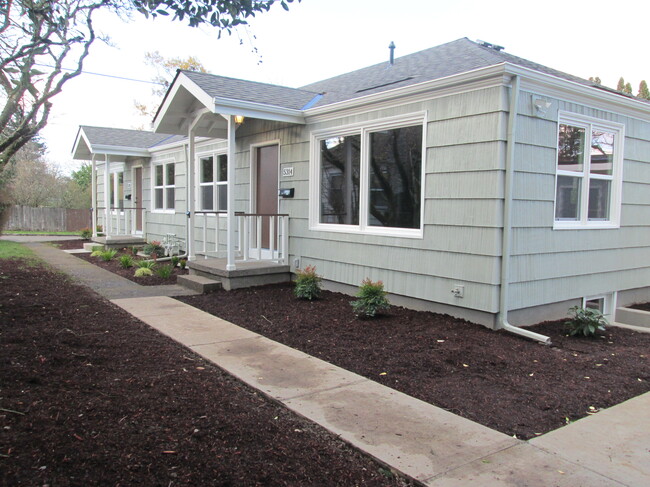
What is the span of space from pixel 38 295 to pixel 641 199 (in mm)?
8842

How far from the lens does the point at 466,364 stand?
13.9ft

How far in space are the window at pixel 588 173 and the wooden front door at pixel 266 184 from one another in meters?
4.68

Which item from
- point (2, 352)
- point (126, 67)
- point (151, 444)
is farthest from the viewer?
point (126, 67)

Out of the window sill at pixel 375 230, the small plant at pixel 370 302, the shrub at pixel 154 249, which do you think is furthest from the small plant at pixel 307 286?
the shrub at pixel 154 249

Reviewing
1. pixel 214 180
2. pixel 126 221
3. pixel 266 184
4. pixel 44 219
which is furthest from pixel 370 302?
pixel 44 219

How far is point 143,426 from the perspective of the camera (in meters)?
2.83

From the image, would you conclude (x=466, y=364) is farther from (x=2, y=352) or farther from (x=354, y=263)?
(x=2, y=352)

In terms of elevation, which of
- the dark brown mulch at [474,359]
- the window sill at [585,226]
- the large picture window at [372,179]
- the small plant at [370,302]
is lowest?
the dark brown mulch at [474,359]

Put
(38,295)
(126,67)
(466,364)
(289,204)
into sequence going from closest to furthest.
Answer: (466,364)
(38,295)
(289,204)
(126,67)

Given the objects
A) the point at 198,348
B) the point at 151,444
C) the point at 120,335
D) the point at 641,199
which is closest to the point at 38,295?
the point at 120,335

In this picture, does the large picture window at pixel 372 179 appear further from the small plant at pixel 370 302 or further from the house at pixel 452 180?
the small plant at pixel 370 302

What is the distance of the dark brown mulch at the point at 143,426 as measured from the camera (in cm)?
237

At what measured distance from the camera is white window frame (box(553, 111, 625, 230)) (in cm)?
580

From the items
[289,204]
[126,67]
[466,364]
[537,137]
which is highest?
[126,67]
